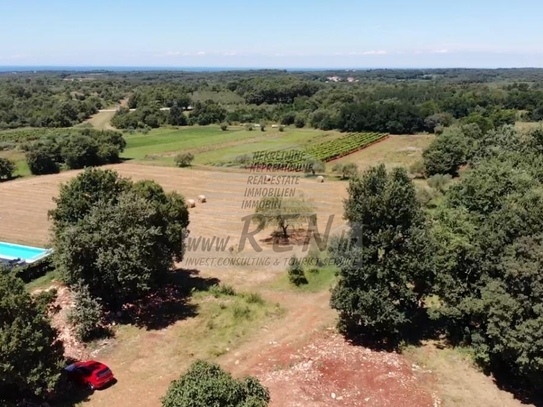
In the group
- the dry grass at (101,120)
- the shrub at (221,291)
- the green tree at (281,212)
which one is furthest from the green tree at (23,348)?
the dry grass at (101,120)

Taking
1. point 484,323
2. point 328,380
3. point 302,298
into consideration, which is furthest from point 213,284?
point 484,323

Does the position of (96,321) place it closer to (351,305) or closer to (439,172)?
(351,305)

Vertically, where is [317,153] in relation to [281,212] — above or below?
below

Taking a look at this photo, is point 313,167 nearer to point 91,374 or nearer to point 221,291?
point 221,291

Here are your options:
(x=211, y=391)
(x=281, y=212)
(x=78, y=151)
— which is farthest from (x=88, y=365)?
(x=78, y=151)

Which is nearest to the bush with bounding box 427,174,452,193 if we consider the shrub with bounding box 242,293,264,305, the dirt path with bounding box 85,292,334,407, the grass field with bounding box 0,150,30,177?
the dirt path with bounding box 85,292,334,407

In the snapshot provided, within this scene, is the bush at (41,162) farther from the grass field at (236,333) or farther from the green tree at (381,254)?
the green tree at (381,254)

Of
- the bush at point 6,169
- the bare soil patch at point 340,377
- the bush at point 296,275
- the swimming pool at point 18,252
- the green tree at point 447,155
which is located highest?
the green tree at point 447,155
